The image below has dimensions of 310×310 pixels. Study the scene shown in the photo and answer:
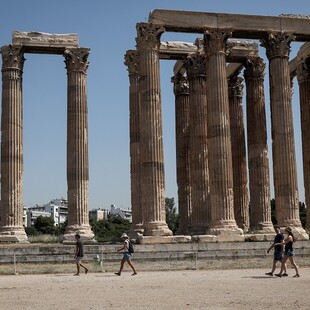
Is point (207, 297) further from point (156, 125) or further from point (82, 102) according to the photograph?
point (82, 102)

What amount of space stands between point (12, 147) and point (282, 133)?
20.6 meters

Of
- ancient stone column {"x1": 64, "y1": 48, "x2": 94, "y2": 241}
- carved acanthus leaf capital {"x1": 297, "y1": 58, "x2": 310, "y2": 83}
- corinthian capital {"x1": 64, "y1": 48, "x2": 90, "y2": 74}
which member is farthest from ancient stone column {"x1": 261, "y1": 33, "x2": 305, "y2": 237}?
ancient stone column {"x1": 64, "y1": 48, "x2": 94, "y2": 241}

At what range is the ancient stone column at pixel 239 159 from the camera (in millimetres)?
55281

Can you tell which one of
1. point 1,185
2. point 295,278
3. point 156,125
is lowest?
point 295,278

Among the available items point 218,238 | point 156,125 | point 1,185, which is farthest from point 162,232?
point 1,185

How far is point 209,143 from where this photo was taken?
151 ft

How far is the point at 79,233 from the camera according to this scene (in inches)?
1919

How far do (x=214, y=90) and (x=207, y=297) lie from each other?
2742 centimetres

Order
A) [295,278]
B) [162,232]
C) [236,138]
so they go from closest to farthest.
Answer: [295,278] → [162,232] → [236,138]

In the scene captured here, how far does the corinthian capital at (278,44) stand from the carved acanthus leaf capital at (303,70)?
21.7 ft

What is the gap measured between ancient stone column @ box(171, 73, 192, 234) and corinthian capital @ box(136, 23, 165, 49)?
38.6 ft

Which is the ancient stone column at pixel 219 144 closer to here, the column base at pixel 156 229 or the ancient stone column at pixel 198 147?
the column base at pixel 156 229

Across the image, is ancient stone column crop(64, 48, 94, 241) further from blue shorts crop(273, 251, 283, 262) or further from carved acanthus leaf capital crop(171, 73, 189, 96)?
blue shorts crop(273, 251, 283, 262)

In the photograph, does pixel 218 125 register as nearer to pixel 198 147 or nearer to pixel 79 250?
pixel 198 147
